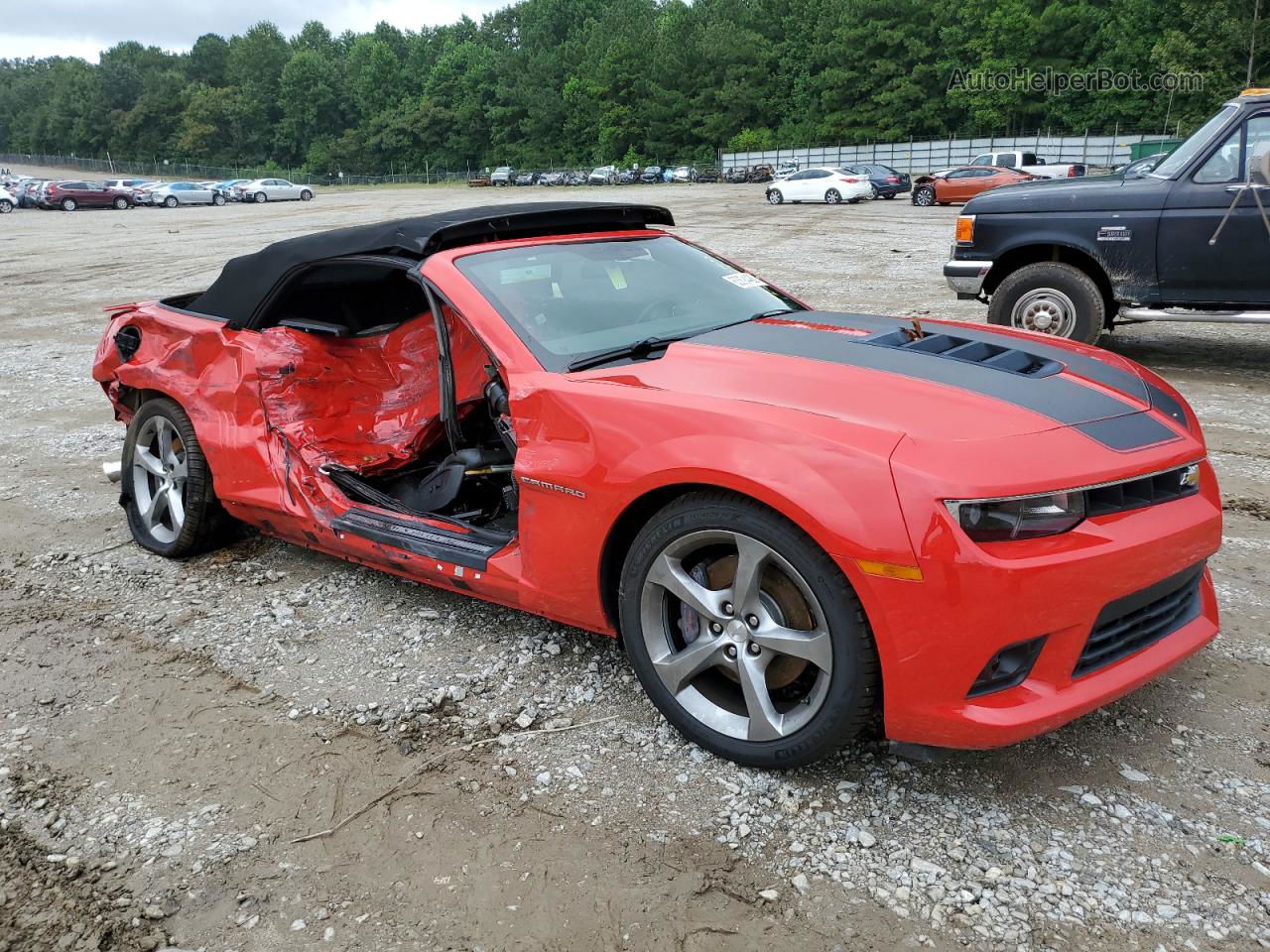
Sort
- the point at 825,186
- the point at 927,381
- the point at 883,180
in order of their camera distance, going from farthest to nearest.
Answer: the point at 883,180, the point at 825,186, the point at 927,381

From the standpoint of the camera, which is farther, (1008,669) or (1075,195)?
(1075,195)

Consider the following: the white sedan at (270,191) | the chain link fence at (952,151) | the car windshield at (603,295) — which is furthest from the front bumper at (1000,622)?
the white sedan at (270,191)

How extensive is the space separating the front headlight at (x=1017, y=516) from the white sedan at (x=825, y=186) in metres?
30.2

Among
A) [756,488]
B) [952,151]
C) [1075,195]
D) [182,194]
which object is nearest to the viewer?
[756,488]

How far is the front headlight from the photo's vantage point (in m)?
2.26

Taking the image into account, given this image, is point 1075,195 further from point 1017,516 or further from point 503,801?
point 503,801

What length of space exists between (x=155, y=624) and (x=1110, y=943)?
346 cm

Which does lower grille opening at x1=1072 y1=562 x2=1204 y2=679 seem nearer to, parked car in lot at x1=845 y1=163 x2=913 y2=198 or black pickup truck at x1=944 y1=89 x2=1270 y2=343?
black pickup truck at x1=944 y1=89 x2=1270 y2=343

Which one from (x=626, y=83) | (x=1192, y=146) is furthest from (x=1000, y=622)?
(x=626, y=83)

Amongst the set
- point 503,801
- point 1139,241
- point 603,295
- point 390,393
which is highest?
point 1139,241

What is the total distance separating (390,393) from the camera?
475 centimetres

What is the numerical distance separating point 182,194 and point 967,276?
4707 centimetres

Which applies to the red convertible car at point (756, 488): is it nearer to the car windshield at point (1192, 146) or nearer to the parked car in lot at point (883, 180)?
the car windshield at point (1192, 146)

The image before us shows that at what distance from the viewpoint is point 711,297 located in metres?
3.72
